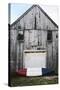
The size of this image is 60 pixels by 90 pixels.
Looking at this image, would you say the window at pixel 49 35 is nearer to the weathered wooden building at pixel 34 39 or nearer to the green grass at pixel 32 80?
the weathered wooden building at pixel 34 39

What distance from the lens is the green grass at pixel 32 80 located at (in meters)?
1.91

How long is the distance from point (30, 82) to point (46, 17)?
2.13 ft

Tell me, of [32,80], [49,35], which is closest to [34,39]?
[49,35]

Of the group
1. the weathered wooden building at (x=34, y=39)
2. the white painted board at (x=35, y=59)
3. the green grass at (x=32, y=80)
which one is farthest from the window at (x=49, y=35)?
the green grass at (x=32, y=80)

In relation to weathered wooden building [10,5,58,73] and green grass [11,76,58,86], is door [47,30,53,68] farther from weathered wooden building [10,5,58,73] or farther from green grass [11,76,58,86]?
green grass [11,76,58,86]

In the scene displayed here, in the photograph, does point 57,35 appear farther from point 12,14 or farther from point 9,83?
point 9,83

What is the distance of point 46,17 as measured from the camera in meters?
1.99

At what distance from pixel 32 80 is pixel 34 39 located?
39 cm

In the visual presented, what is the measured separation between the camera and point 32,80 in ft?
6.36

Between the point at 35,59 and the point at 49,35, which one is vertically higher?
the point at 49,35

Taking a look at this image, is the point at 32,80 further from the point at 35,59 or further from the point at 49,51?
the point at 49,51

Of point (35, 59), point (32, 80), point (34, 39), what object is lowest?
point (32, 80)

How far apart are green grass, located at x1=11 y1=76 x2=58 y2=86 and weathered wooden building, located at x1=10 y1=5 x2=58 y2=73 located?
0.09 metres

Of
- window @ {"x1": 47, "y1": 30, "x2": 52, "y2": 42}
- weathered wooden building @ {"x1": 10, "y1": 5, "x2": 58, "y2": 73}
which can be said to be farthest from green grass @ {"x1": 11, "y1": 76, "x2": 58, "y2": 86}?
window @ {"x1": 47, "y1": 30, "x2": 52, "y2": 42}
